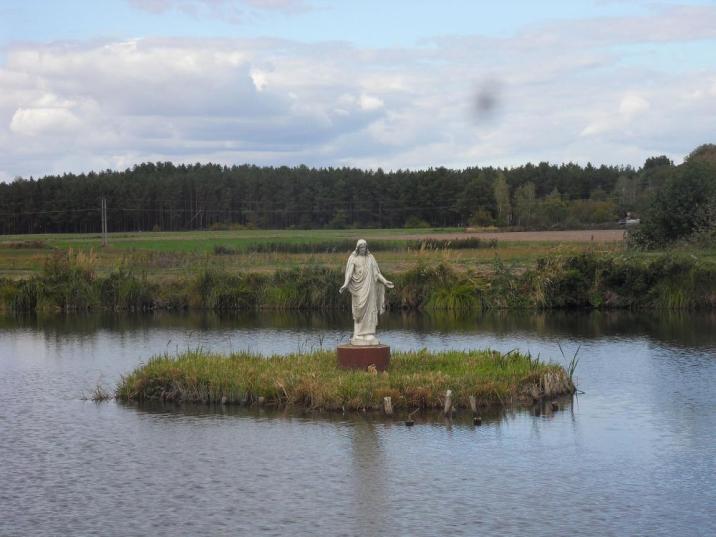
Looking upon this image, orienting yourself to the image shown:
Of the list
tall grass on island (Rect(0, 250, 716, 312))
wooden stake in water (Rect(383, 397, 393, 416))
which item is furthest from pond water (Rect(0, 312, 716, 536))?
tall grass on island (Rect(0, 250, 716, 312))

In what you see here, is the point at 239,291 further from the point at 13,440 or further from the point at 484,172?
the point at 484,172

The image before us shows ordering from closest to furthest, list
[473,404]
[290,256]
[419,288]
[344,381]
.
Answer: [473,404] < [344,381] < [419,288] < [290,256]

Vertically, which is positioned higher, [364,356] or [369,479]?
[364,356]

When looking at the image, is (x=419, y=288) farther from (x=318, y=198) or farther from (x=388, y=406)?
(x=318, y=198)

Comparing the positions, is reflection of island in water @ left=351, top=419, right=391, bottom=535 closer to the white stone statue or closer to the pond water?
the pond water

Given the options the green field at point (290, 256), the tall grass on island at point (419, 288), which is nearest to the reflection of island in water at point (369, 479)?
the tall grass on island at point (419, 288)

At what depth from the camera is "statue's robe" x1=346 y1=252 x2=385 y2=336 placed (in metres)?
26.8

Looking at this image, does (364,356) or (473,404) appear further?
(364,356)

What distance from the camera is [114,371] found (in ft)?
111

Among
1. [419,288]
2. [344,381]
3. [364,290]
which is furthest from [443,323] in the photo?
[344,381]

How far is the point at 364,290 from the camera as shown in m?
26.9

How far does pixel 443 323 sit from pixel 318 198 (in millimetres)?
100631

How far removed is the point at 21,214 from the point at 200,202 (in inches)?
999

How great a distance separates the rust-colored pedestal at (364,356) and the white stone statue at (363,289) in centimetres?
43
